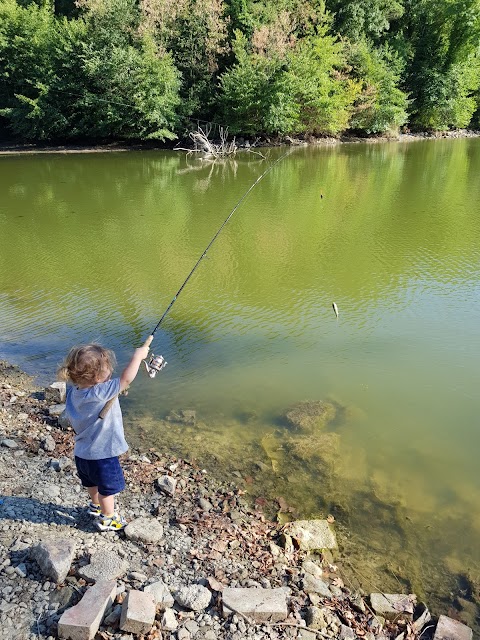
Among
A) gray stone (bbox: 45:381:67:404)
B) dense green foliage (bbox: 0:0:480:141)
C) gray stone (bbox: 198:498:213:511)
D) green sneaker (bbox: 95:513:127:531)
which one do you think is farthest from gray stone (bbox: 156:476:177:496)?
dense green foliage (bbox: 0:0:480:141)

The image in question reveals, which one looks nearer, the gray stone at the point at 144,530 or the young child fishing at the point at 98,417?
the young child fishing at the point at 98,417

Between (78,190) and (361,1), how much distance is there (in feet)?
86.9

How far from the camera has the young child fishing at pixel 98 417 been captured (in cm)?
280

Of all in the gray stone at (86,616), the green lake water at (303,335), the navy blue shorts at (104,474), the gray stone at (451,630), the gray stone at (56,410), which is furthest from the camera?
the gray stone at (56,410)

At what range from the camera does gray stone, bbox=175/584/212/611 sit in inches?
100

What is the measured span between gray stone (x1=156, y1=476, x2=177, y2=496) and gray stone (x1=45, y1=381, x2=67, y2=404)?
1663mm

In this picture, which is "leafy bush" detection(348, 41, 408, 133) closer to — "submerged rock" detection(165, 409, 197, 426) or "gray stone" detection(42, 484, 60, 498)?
"submerged rock" detection(165, 409, 197, 426)

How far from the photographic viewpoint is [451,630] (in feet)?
8.77

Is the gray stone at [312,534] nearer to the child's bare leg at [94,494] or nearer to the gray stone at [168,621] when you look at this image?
the gray stone at [168,621]

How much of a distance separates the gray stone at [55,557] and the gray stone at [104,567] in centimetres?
9

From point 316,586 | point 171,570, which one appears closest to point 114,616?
point 171,570

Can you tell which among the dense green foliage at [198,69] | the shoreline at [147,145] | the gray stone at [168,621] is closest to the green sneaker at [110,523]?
the gray stone at [168,621]

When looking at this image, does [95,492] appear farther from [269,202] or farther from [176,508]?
[269,202]

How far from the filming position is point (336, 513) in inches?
144
